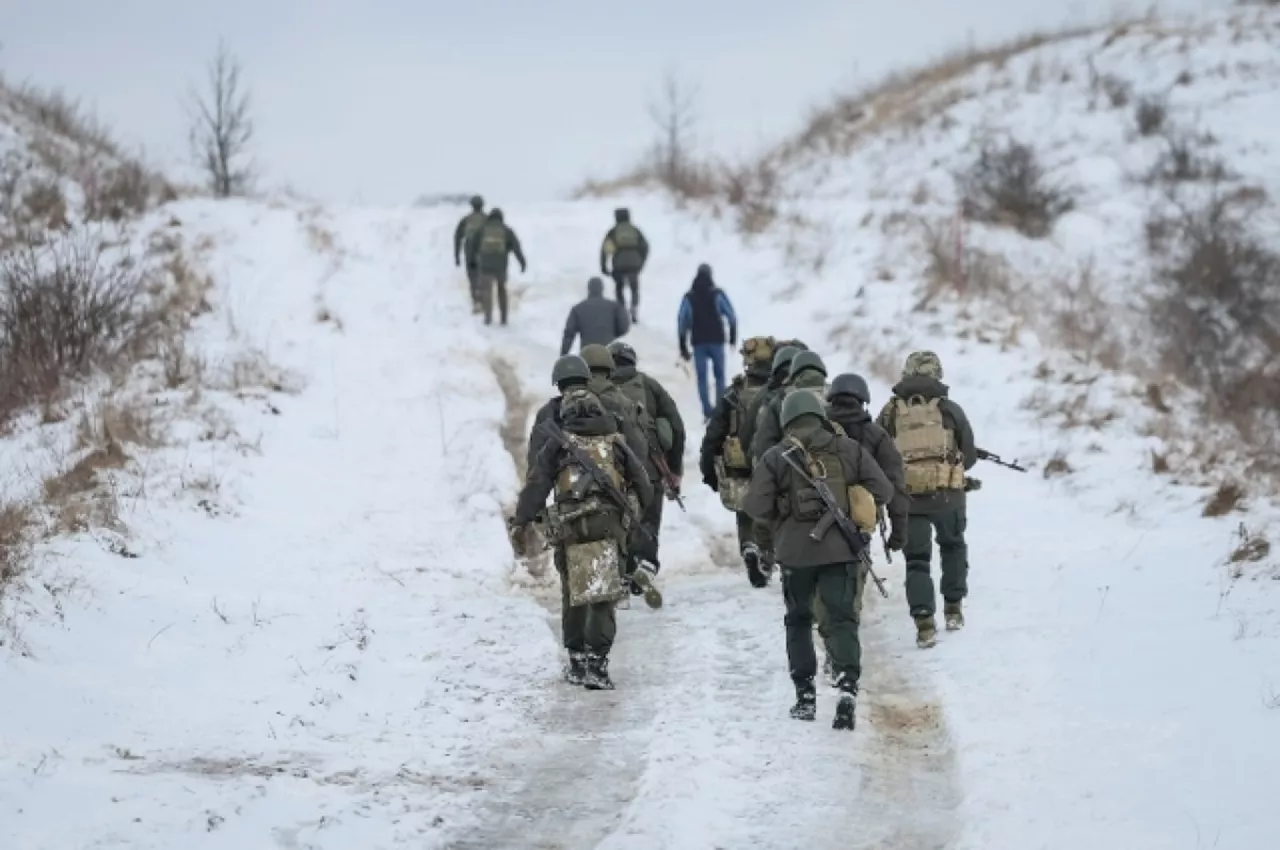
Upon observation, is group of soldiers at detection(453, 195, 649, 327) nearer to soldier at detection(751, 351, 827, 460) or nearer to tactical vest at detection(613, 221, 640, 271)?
tactical vest at detection(613, 221, 640, 271)

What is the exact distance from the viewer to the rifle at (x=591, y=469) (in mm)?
7730

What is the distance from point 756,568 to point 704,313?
5264 millimetres

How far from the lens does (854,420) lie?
25.2 feet

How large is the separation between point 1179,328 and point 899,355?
6514mm

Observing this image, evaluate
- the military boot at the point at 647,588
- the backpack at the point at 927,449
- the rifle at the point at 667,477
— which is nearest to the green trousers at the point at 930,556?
the backpack at the point at 927,449

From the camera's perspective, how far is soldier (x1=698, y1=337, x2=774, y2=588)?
32.4 ft

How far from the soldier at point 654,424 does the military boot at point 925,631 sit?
7.34ft

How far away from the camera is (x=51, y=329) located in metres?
13.7

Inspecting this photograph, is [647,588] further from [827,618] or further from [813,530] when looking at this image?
[813,530]

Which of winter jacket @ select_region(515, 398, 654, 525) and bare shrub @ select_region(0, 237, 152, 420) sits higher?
bare shrub @ select_region(0, 237, 152, 420)

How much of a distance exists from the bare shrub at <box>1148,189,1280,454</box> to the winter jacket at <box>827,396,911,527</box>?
472 inches

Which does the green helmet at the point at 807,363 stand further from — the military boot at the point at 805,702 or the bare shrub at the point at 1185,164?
the bare shrub at the point at 1185,164

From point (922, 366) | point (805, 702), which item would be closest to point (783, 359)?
point (922, 366)

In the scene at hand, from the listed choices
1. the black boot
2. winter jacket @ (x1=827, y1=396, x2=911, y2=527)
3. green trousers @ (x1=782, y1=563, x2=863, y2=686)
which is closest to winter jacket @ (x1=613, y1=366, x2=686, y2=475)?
winter jacket @ (x1=827, y1=396, x2=911, y2=527)
